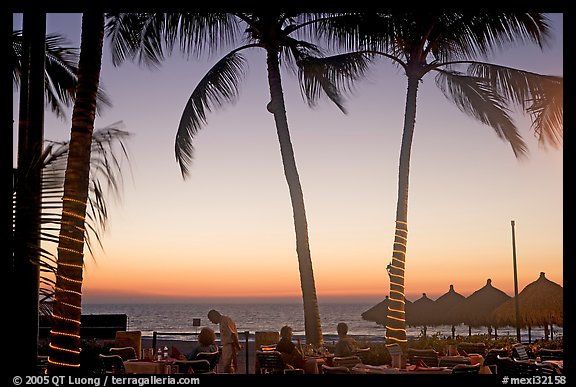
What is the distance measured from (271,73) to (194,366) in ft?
18.8

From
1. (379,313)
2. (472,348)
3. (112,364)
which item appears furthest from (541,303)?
(112,364)

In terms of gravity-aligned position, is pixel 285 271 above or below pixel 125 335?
above

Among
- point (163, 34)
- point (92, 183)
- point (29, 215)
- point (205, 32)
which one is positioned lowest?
point (29, 215)

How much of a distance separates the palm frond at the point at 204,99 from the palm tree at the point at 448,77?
1817 mm

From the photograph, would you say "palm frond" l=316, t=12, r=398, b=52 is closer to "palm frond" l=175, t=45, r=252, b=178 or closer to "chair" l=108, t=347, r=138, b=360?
"palm frond" l=175, t=45, r=252, b=178

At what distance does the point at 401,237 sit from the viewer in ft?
43.7

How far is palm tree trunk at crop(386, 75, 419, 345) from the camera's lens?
13211 mm

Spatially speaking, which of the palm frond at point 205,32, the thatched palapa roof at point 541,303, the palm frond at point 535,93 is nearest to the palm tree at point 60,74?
the palm frond at point 205,32

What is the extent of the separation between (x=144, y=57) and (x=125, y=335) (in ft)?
13.8

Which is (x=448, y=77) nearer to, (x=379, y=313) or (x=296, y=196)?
(x=296, y=196)

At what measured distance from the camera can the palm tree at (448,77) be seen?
1220 cm

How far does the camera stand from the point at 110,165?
4.88 meters

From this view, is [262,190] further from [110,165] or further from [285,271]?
[110,165]
